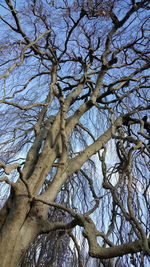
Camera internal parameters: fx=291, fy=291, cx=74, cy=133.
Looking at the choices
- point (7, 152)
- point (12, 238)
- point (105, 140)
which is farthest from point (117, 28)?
point (12, 238)

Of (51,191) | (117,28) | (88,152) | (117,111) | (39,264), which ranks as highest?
(117,28)

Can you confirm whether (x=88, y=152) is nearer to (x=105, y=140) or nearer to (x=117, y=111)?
→ (x=105, y=140)

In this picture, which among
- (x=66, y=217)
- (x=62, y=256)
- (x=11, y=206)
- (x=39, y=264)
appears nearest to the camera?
(x=11, y=206)

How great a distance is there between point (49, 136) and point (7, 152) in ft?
1.67

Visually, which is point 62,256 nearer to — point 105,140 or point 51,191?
point 51,191

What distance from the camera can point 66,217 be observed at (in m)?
3.50

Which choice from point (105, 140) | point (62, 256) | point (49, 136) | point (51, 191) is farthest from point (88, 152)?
point (62, 256)

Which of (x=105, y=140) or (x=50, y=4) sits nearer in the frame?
(x=105, y=140)

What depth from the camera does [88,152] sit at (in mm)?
3146

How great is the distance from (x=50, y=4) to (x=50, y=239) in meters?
2.86

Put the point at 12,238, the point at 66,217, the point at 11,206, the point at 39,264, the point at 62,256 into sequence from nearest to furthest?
the point at 12,238, the point at 11,206, the point at 39,264, the point at 62,256, the point at 66,217

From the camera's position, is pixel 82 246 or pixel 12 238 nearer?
pixel 12 238

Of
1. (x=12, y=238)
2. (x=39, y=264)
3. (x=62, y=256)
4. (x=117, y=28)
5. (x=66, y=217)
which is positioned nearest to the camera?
(x=12, y=238)

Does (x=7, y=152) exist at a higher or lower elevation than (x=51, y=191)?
higher
